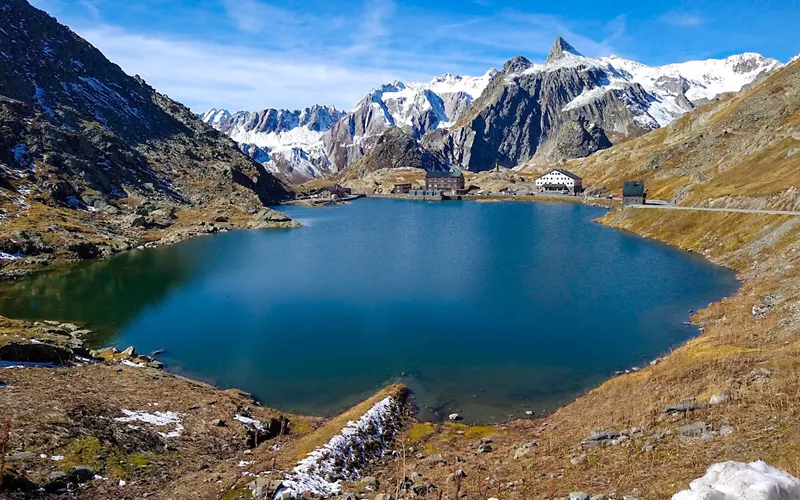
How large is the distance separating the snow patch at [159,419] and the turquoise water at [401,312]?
31.2ft

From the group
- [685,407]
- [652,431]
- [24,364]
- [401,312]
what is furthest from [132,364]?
[685,407]

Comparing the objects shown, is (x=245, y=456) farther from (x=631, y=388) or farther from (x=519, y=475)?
(x=631, y=388)

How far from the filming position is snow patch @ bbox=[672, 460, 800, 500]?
7949mm

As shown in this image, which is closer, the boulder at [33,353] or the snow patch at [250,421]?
the snow patch at [250,421]

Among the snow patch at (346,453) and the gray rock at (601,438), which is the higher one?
the gray rock at (601,438)

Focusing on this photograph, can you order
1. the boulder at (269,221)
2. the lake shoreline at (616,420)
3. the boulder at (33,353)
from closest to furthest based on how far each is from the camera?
the lake shoreline at (616,420), the boulder at (33,353), the boulder at (269,221)

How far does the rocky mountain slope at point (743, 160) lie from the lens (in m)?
91.8

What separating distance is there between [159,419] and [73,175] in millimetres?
135421

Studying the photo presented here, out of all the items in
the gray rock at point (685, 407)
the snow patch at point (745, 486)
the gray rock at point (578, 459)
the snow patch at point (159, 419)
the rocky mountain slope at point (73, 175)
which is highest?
the rocky mountain slope at point (73, 175)

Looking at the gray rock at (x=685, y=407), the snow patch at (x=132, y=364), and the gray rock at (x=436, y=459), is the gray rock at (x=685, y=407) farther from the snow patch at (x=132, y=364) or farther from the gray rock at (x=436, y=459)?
the snow patch at (x=132, y=364)

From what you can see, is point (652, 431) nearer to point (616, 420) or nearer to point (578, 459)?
point (616, 420)

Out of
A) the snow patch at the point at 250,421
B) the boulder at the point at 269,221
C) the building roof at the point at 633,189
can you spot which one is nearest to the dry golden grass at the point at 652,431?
the snow patch at the point at 250,421

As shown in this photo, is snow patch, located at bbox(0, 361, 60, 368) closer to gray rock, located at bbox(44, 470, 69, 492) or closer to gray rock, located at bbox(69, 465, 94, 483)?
gray rock, located at bbox(69, 465, 94, 483)

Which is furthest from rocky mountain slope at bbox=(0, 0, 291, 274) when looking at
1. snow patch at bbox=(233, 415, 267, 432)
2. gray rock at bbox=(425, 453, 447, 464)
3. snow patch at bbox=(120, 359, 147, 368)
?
gray rock at bbox=(425, 453, 447, 464)
